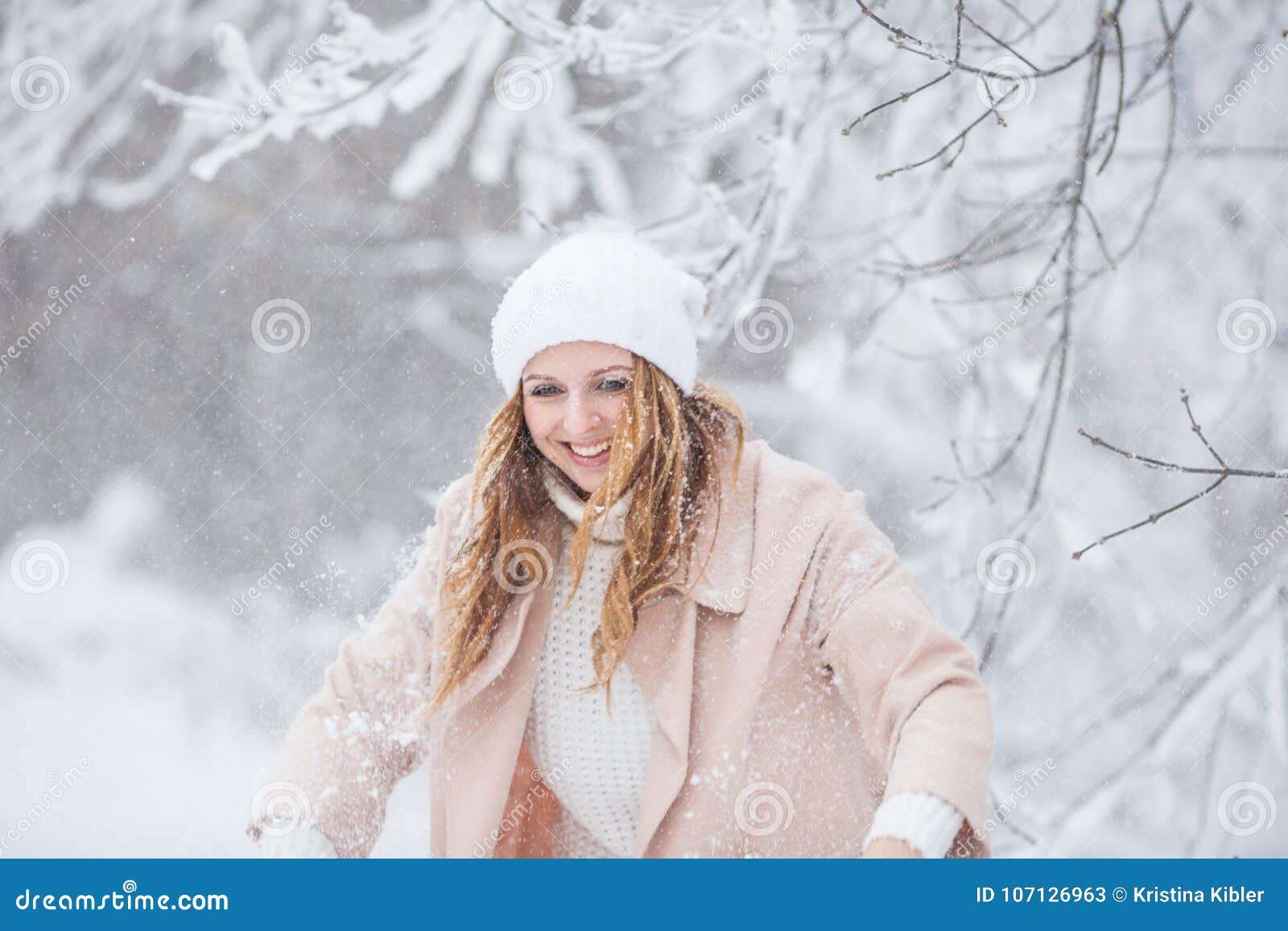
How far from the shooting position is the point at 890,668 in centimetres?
176

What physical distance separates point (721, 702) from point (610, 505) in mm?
365

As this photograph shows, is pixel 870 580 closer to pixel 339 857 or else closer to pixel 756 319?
pixel 339 857

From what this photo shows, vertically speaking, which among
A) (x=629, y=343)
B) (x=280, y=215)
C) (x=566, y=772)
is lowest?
(x=566, y=772)

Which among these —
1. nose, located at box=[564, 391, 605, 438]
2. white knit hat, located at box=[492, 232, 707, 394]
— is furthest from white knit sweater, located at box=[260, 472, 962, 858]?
white knit hat, located at box=[492, 232, 707, 394]

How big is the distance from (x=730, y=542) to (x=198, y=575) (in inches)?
63.0

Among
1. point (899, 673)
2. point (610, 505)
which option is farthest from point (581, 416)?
point (899, 673)

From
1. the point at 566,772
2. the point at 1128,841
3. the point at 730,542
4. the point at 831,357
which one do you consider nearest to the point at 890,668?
the point at 730,542

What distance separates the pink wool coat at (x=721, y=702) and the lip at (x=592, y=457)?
20 centimetres

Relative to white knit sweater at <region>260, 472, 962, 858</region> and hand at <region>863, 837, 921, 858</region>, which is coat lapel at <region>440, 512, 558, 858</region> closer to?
white knit sweater at <region>260, 472, 962, 858</region>

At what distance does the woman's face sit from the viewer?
1.91 metres

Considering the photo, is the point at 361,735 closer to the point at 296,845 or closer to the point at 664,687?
the point at 296,845

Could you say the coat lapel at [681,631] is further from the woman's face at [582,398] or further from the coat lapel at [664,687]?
the woman's face at [582,398]

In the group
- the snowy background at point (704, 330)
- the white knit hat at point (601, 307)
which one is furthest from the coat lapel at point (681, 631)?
the snowy background at point (704, 330)

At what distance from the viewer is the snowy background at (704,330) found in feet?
9.48
